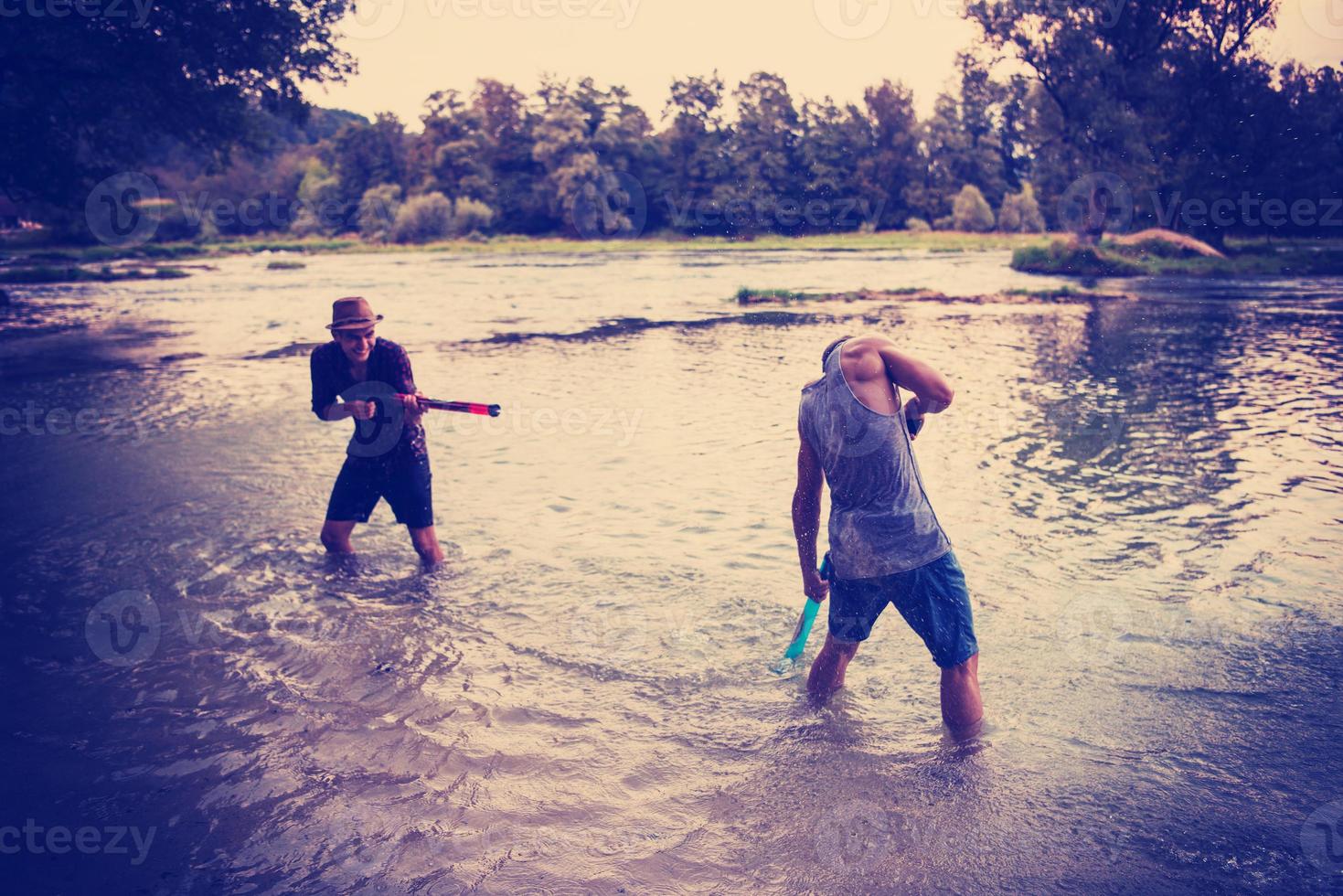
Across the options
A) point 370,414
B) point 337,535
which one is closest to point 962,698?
point 370,414

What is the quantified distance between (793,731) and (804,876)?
3.17 feet

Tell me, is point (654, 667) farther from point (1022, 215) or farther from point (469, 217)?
point (469, 217)

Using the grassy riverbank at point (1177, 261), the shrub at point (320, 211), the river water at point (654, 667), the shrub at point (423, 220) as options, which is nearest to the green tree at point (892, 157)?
the shrub at point (423, 220)

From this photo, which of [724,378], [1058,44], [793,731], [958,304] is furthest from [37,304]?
[1058,44]

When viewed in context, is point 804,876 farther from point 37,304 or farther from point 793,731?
point 37,304

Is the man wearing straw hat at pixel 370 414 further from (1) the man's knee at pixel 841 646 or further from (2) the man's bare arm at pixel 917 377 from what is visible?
(2) the man's bare arm at pixel 917 377

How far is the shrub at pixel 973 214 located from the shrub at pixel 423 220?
40.4 meters

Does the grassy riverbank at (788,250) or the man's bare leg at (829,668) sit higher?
the grassy riverbank at (788,250)

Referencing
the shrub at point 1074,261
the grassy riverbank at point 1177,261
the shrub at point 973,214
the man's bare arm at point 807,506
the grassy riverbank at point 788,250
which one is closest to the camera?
the man's bare arm at point 807,506

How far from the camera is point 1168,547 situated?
19.8ft

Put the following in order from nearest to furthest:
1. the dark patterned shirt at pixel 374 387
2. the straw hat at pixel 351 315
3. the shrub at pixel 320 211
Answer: the straw hat at pixel 351 315
the dark patterned shirt at pixel 374 387
the shrub at pixel 320 211

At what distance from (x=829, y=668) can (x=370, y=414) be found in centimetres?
317

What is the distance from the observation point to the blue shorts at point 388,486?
572cm

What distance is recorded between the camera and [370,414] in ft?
17.5
